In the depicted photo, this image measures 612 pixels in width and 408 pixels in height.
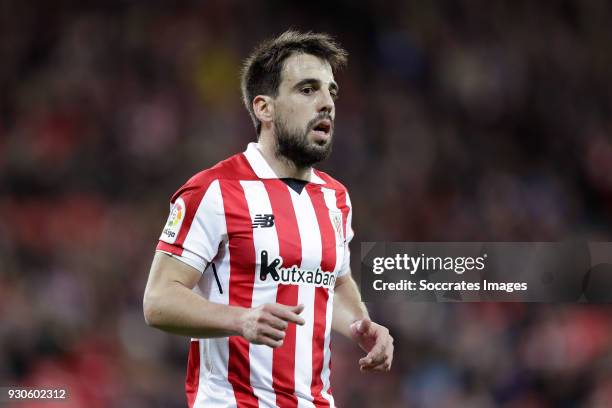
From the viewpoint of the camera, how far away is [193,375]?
3.02 metres

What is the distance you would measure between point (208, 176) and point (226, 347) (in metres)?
0.54

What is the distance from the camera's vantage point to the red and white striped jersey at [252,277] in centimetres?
291

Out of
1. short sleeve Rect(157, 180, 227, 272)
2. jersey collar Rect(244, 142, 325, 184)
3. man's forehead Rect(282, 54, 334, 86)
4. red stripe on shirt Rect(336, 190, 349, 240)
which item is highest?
man's forehead Rect(282, 54, 334, 86)

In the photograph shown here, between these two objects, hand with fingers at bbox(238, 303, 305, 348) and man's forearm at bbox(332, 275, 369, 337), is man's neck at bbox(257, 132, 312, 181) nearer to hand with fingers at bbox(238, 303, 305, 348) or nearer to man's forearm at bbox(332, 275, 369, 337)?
man's forearm at bbox(332, 275, 369, 337)

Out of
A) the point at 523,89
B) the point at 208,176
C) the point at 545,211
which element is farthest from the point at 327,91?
the point at 523,89

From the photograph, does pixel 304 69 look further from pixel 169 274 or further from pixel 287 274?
pixel 169 274

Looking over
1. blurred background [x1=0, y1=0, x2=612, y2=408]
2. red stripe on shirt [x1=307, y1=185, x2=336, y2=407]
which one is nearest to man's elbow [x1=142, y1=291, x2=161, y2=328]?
red stripe on shirt [x1=307, y1=185, x2=336, y2=407]

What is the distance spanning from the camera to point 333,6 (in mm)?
9312

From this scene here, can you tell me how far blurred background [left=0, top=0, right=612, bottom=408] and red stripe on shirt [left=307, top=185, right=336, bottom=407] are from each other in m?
3.64

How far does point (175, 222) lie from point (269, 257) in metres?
0.31

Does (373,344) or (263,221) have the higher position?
(263,221)

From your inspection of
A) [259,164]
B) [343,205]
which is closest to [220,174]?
[259,164]

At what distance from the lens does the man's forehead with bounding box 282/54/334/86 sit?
3.18m

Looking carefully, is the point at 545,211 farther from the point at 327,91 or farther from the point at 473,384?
the point at 327,91
